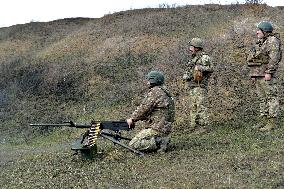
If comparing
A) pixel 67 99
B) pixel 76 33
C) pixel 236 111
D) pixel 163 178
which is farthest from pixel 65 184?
pixel 76 33

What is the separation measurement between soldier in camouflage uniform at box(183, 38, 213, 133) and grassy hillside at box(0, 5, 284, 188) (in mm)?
539

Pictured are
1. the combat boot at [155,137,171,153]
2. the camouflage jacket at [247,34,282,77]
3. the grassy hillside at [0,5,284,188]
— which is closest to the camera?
the grassy hillside at [0,5,284,188]

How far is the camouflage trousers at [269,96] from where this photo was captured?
1183 cm

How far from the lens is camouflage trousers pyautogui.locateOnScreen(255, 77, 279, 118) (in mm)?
11828

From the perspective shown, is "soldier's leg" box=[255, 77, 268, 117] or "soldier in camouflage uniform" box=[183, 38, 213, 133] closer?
"soldier's leg" box=[255, 77, 268, 117]

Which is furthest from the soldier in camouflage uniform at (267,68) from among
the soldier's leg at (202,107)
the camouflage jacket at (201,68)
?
the soldier's leg at (202,107)

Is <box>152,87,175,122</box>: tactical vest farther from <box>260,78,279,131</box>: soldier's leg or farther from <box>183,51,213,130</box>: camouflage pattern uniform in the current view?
<box>260,78,279,131</box>: soldier's leg

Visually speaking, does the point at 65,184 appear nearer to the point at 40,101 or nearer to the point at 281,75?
the point at 281,75

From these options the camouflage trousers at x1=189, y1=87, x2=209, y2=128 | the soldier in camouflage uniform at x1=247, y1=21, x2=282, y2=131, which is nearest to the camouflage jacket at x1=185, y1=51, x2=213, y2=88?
the camouflage trousers at x1=189, y1=87, x2=209, y2=128

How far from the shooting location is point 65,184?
947 centimetres

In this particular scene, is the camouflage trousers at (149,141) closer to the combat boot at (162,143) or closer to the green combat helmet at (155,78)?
the combat boot at (162,143)

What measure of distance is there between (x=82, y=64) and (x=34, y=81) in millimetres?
2505

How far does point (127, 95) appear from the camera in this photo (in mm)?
19906

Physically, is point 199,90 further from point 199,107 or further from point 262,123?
point 262,123
